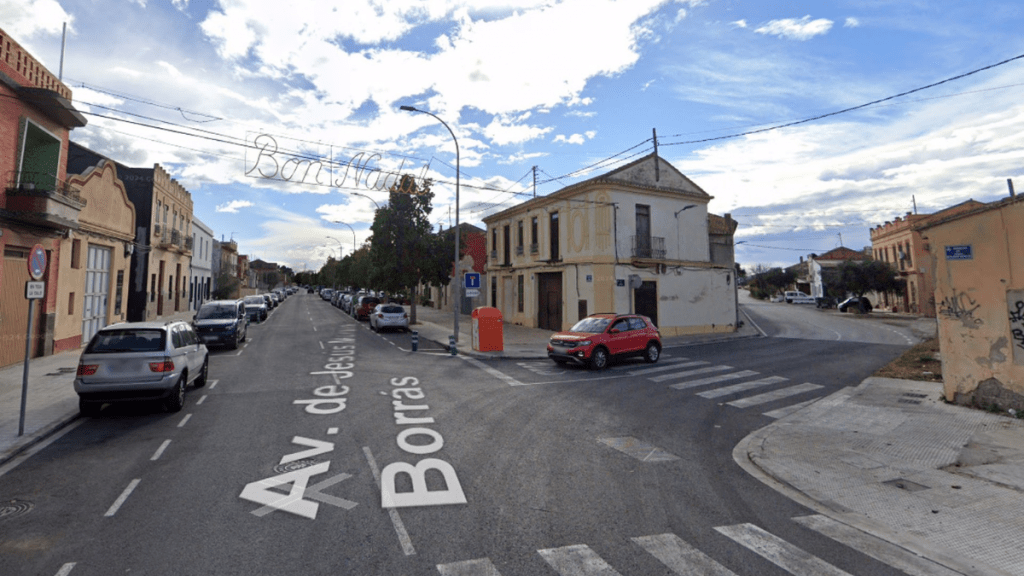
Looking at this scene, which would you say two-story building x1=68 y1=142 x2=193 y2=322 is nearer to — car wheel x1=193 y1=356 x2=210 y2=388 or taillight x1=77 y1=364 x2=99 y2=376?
car wheel x1=193 y1=356 x2=210 y2=388

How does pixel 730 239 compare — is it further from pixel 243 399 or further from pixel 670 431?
pixel 243 399

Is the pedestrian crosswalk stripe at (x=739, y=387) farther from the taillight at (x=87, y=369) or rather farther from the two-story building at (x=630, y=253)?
the taillight at (x=87, y=369)

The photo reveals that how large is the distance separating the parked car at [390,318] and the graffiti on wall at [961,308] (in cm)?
2084

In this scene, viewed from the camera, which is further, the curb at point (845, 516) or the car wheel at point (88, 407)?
the car wheel at point (88, 407)

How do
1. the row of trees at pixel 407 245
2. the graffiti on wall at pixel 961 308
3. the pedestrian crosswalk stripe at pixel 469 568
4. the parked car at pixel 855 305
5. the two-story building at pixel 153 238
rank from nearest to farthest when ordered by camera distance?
the pedestrian crosswalk stripe at pixel 469 568, the graffiti on wall at pixel 961 308, the two-story building at pixel 153 238, the row of trees at pixel 407 245, the parked car at pixel 855 305

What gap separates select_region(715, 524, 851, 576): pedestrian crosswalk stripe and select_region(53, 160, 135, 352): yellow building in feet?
64.3

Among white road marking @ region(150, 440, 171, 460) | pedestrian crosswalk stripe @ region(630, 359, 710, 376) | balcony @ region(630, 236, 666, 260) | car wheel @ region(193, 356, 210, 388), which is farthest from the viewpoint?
balcony @ region(630, 236, 666, 260)

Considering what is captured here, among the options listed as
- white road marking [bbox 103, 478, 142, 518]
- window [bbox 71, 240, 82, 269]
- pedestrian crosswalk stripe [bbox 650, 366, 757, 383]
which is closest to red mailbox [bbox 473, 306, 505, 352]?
pedestrian crosswalk stripe [bbox 650, 366, 757, 383]

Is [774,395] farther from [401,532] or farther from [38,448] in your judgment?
[38,448]

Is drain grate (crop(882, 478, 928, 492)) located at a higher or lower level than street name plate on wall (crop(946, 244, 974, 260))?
lower

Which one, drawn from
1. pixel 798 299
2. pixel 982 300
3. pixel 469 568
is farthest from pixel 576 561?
pixel 798 299

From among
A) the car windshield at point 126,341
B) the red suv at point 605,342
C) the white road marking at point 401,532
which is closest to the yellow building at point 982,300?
the red suv at point 605,342

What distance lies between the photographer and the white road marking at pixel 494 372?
12047mm

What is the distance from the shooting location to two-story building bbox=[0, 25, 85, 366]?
12.1m
